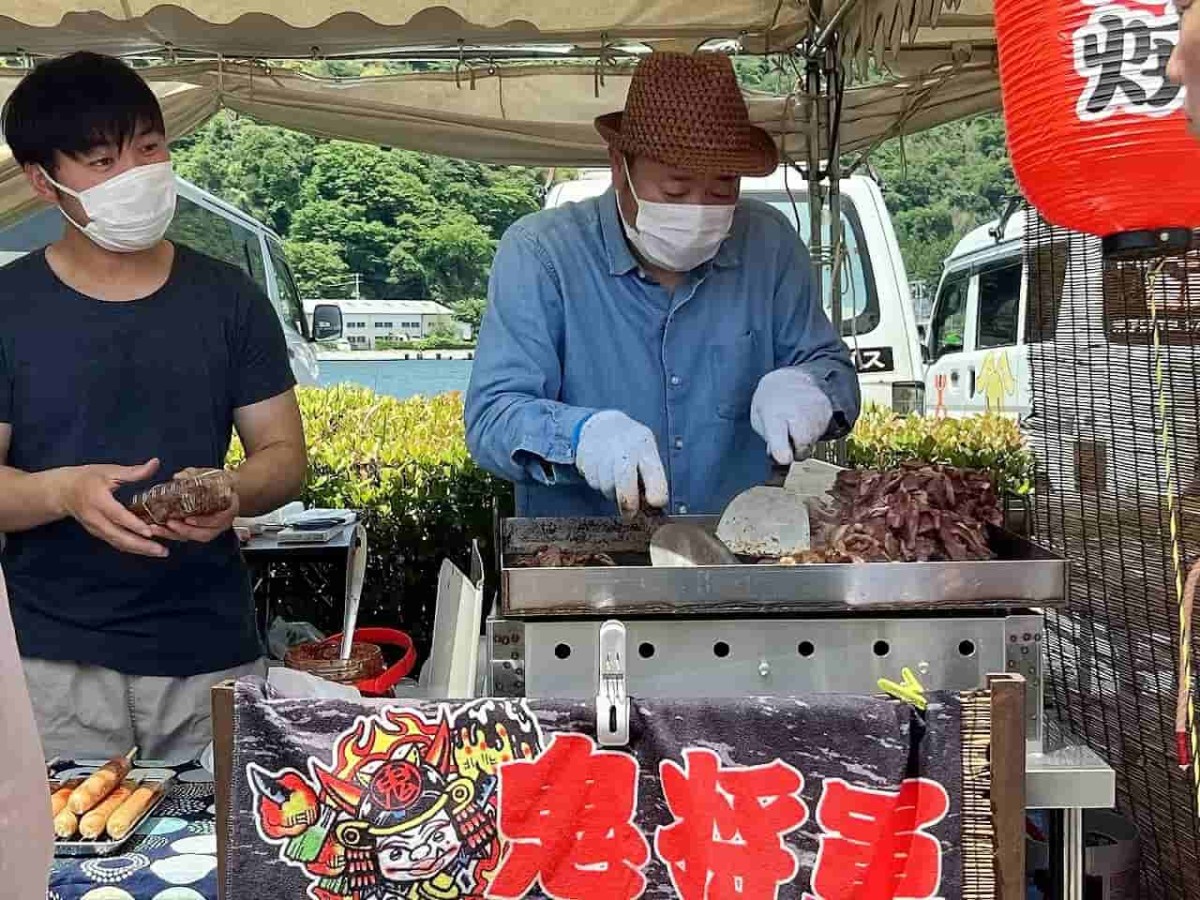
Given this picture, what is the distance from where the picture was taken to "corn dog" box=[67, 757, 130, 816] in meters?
1.84

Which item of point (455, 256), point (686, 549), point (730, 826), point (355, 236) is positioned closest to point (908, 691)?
point (730, 826)

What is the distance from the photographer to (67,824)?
181cm

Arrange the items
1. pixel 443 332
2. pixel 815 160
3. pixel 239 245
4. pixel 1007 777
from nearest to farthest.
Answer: pixel 1007 777
pixel 815 160
pixel 239 245
pixel 443 332

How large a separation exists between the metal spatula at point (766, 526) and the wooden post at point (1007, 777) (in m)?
0.48

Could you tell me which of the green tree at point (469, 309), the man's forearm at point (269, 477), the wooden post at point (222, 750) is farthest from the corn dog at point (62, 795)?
the green tree at point (469, 309)

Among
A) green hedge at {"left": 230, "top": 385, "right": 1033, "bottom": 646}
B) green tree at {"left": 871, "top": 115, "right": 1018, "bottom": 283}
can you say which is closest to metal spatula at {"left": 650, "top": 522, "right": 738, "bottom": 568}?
green hedge at {"left": 230, "top": 385, "right": 1033, "bottom": 646}

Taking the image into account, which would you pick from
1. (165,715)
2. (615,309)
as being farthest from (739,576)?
(165,715)

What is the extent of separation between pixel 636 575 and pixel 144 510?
0.93 meters

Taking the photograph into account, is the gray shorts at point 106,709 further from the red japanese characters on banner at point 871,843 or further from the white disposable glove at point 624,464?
the red japanese characters on banner at point 871,843

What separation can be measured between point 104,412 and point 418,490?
11.3 ft

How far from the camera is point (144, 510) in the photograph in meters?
2.05

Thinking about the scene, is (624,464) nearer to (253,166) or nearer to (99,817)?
(99,817)

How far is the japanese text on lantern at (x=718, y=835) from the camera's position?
5.31 ft

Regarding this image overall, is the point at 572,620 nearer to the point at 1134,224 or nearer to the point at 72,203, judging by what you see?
the point at 1134,224
